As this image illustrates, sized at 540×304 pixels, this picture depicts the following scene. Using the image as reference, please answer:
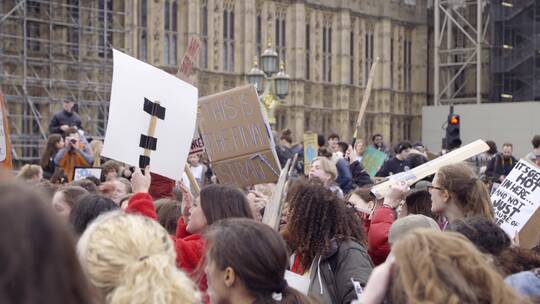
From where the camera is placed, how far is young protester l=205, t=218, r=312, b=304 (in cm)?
310

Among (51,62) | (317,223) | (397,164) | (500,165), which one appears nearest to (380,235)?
(317,223)

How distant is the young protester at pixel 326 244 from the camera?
171 inches

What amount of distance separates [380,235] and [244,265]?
7.77ft

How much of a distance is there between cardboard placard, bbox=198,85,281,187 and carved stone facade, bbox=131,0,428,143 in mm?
19899

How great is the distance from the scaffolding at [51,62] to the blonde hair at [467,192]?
1747cm

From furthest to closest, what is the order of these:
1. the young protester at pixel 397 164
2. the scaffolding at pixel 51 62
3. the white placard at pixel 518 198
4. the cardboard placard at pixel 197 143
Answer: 1. the scaffolding at pixel 51 62
2. the young protester at pixel 397 164
3. the cardboard placard at pixel 197 143
4. the white placard at pixel 518 198

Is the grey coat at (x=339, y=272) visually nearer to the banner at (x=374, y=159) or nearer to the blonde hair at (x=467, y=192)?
the blonde hair at (x=467, y=192)

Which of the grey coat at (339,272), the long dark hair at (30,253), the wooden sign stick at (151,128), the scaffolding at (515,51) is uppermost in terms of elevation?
the scaffolding at (515,51)

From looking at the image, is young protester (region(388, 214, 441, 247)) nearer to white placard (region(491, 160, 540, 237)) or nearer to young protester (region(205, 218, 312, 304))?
young protester (region(205, 218, 312, 304))

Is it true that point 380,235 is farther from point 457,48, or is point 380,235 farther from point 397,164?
point 457,48

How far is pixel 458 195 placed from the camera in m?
5.24

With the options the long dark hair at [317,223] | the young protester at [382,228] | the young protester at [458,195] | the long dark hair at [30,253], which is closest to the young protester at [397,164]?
the young protester at [382,228]

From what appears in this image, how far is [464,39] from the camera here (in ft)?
124

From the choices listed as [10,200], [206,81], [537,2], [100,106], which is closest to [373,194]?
[10,200]
